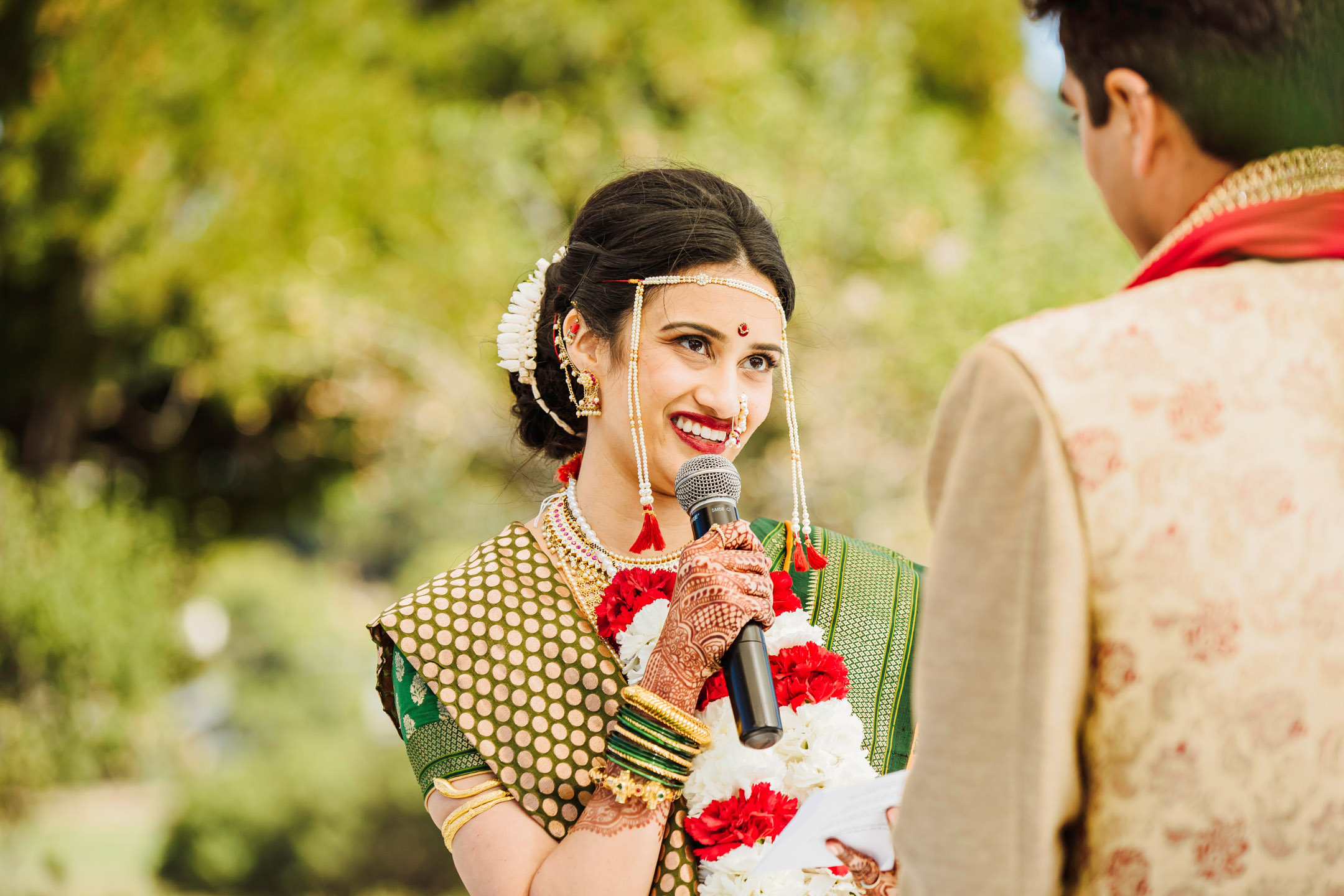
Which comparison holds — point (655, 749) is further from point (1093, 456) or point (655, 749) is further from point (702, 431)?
point (1093, 456)

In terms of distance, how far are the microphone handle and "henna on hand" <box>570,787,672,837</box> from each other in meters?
0.22

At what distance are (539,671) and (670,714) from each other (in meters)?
0.42

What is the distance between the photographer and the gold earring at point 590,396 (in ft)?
7.31

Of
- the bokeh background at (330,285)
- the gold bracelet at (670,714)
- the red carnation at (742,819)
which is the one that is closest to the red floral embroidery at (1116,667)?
the gold bracelet at (670,714)

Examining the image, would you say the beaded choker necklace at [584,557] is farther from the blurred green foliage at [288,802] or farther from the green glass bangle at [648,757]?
the blurred green foliage at [288,802]

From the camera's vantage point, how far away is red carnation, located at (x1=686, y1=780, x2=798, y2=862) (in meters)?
1.81

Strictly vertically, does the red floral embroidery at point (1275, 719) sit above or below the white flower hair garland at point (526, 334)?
below

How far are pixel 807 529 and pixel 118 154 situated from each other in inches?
302

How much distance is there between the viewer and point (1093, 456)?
3.22 ft

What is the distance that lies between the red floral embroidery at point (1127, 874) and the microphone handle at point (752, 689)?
0.61 metres

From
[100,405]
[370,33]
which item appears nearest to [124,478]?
[100,405]

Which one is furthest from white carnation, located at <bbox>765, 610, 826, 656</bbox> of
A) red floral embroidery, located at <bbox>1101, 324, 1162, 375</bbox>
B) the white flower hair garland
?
red floral embroidery, located at <bbox>1101, 324, 1162, 375</bbox>

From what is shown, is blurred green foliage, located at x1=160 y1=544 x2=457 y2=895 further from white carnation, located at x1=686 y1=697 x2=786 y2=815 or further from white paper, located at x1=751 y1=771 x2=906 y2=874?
white paper, located at x1=751 y1=771 x2=906 y2=874

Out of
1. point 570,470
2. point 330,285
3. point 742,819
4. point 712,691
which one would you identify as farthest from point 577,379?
point 330,285
